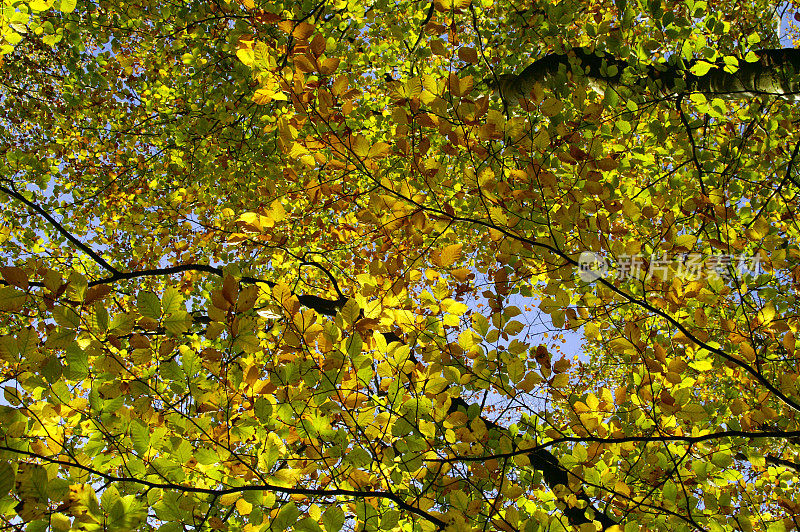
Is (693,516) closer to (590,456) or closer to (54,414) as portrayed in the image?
(590,456)

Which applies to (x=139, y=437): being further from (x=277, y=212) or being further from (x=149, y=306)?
(x=277, y=212)

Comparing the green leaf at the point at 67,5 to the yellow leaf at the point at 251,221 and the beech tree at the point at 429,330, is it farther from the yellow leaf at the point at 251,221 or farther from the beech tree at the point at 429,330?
the yellow leaf at the point at 251,221

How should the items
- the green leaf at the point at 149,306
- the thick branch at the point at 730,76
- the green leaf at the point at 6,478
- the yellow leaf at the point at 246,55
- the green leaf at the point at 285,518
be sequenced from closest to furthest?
the green leaf at the point at 6,478
the green leaf at the point at 149,306
the green leaf at the point at 285,518
the yellow leaf at the point at 246,55
the thick branch at the point at 730,76

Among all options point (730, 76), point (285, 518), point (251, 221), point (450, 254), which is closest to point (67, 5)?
point (251, 221)

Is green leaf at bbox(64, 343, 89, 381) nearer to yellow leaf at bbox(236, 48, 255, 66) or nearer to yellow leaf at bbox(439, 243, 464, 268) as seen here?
yellow leaf at bbox(236, 48, 255, 66)

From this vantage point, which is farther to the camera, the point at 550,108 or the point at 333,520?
the point at 550,108

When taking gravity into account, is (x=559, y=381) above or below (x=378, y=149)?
below

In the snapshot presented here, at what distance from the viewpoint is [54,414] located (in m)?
1.78

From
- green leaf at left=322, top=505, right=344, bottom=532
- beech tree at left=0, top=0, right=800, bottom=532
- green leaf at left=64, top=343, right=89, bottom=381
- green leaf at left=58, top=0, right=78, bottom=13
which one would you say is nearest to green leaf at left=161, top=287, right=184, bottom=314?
beech tree at left=0, top=0, right=800, bottom=532

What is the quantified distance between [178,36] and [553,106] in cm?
443

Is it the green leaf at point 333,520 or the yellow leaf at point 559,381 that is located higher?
the yellow leaf at point 559,381

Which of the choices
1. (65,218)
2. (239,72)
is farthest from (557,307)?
(65,218)

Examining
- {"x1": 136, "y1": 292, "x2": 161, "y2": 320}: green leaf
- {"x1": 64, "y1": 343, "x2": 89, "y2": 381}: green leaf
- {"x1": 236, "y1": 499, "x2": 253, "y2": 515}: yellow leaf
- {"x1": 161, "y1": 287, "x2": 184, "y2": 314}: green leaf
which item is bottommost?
{"x1": 236, "y1": 499, "x2": 253, "y2": 515}: yellow leaf

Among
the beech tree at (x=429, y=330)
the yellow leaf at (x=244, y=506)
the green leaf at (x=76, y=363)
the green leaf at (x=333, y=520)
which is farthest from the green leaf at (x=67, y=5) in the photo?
the green leaf at (x=333, y=520)
